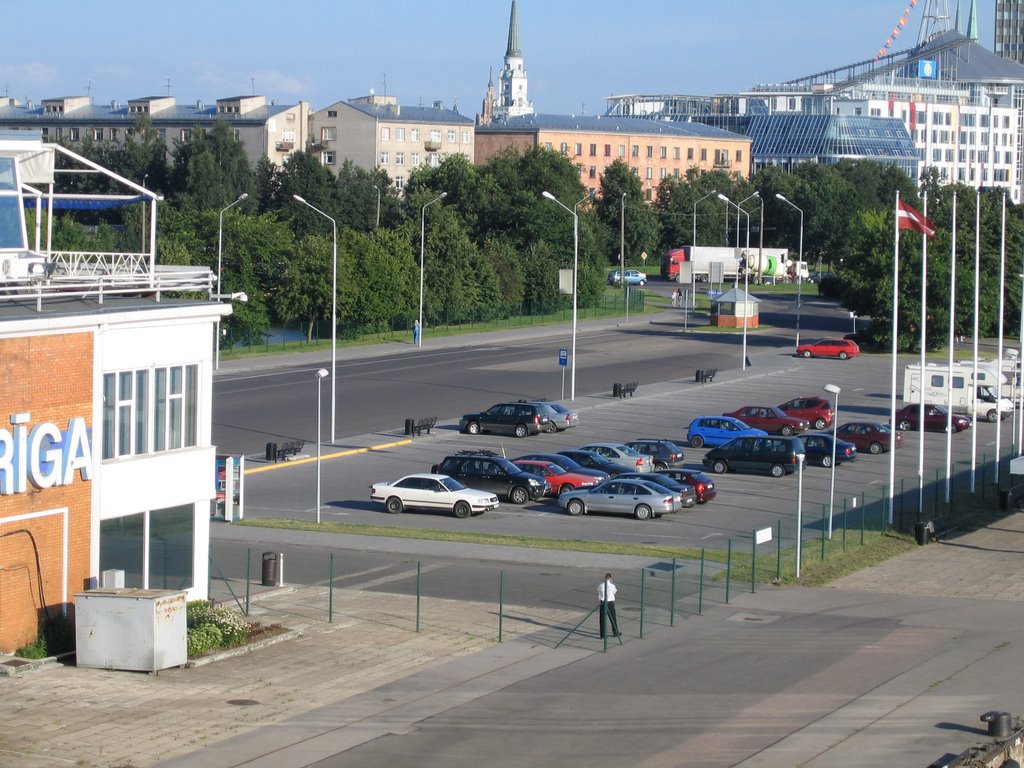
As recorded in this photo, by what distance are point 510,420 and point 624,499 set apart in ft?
46.7

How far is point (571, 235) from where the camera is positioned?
112 m

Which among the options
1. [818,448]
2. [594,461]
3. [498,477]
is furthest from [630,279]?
[498,477]

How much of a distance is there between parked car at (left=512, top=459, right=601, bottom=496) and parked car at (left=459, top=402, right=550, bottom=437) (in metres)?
10.3

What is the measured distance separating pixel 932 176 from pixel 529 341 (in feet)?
271

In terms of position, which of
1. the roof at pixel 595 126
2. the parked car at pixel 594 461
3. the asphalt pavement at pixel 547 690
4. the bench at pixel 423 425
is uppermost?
the roof at pixel 595 126

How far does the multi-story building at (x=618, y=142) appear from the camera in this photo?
533ft

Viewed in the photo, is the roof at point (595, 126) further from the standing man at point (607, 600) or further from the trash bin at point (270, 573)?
the standing man at point (607, 600)

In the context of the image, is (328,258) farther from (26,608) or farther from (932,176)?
(932,176)

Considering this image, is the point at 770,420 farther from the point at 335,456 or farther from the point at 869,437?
the point at 335,456

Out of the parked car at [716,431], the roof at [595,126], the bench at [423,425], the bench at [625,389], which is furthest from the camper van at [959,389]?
the roof at [595,126]

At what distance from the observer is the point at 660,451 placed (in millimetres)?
47188

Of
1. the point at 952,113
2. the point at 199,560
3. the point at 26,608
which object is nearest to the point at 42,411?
the point at 26,608

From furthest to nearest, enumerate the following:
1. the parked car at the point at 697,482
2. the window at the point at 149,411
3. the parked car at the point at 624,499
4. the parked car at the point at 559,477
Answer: the parked car at the point at 559,477
the parked car at the point at 697,482
the parked car at the point at 624,499
the window at the point at 149,411

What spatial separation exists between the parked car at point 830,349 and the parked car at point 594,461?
3948 cm
